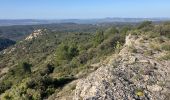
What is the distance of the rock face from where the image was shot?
58.1ft

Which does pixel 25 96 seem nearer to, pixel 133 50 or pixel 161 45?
pixel 133 50

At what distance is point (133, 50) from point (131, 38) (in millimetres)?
8784

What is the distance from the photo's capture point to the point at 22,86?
73.0ft

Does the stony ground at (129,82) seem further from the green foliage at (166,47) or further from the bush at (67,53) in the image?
the bush at (67,53)

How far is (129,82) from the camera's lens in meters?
19.3

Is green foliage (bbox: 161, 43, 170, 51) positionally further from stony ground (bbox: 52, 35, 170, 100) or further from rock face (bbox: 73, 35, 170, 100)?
rock face (bbox: 73, 35, 170, 100)

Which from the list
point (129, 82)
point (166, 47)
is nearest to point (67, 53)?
point (166, 47)

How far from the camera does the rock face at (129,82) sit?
1772 centimetres

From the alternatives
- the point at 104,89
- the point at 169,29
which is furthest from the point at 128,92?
the point at 169,29

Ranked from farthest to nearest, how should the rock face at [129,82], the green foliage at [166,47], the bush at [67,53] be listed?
1. the bush at [67,53]
2. the green foliage at [166,47]
3. the rock face at [129,82]

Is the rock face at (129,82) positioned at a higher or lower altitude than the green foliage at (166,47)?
lower

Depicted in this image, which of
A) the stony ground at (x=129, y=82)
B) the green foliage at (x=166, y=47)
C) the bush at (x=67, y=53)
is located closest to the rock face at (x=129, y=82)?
the stony ground at (x=129, y=82)

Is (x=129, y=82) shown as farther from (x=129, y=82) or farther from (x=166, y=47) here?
(x=166, y=47)

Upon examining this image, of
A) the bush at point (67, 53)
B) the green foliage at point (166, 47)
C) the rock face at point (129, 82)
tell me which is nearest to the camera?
the rock face at point (129, 82)
